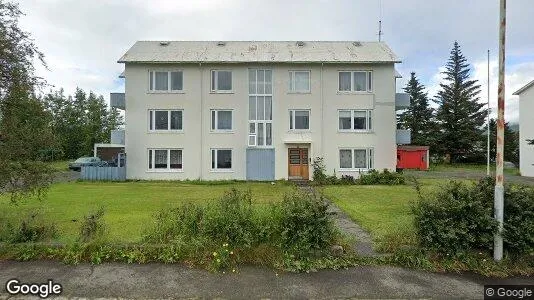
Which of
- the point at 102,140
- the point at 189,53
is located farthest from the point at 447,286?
the point at 102,140

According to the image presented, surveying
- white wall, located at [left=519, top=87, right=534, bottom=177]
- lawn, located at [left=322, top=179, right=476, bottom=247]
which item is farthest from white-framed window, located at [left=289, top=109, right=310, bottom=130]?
white wall, located at [left=519, top=87, right=534, bottom=177]

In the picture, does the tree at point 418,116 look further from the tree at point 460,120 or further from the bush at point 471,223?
the bush at point 471,223

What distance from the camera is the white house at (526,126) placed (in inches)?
1144

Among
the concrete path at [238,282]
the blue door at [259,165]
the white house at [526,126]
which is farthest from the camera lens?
the white house at [526,126]

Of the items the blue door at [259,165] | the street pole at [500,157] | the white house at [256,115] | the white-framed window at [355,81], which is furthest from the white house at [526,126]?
the street pole at [500,157]

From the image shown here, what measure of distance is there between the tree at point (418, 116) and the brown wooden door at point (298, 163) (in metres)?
30.2

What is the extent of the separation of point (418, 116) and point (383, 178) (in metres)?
34.3

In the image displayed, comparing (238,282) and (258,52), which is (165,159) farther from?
(238,282)

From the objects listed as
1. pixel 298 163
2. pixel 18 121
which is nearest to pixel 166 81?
pixel 298 163

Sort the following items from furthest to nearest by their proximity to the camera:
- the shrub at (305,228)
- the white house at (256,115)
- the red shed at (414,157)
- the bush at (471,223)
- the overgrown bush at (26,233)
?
the red shed at (414,157)
the white house at (256,115)
the overgrown bush at (26,233)
the shrub at (305,228)
the bush at (471,223)

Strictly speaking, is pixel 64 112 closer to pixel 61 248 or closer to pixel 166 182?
pixel 166 182

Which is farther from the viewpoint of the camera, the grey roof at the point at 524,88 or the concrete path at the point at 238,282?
the grey roof at the point at 524,88

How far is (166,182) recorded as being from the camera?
2305 cm

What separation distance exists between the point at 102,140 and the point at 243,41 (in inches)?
1754
